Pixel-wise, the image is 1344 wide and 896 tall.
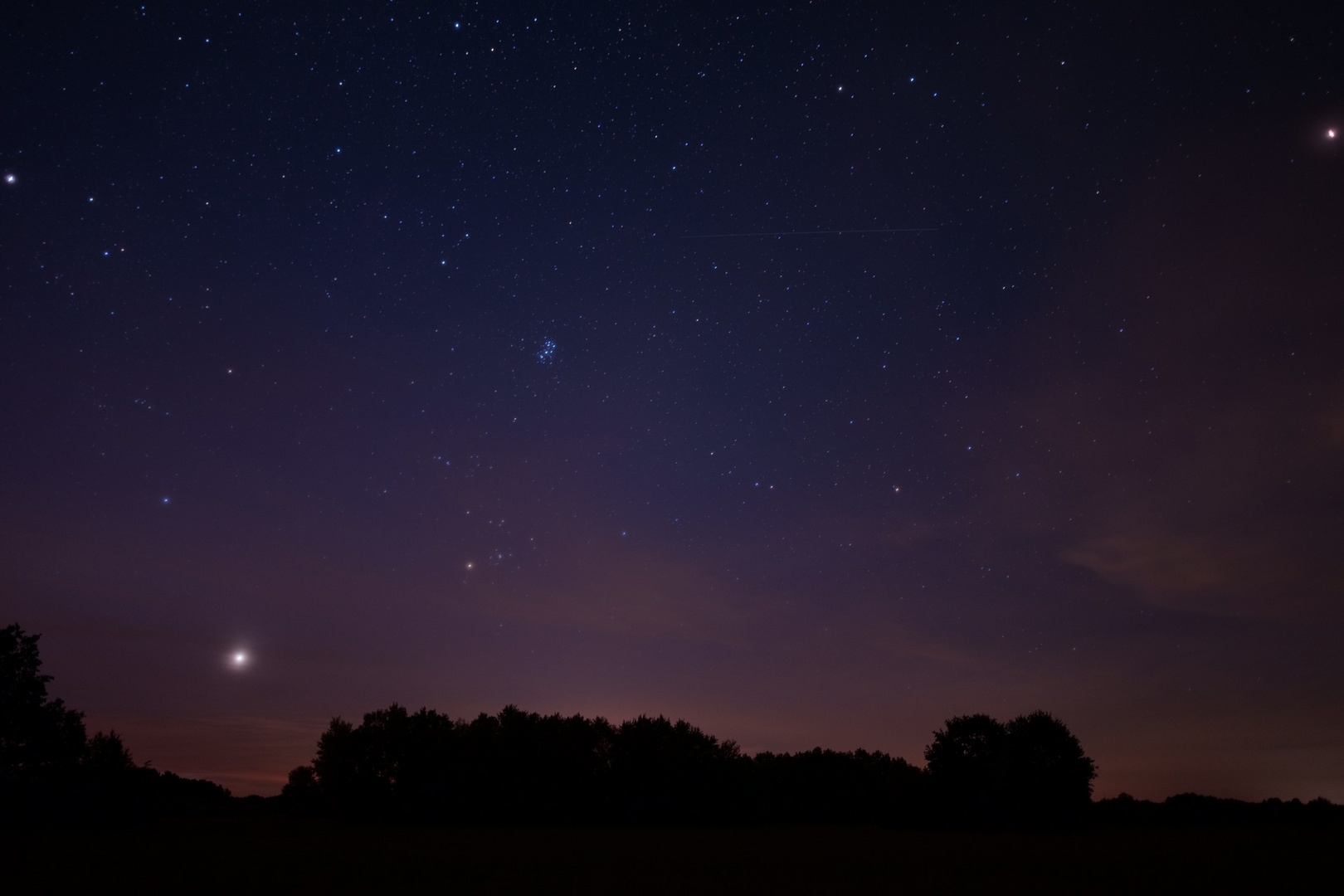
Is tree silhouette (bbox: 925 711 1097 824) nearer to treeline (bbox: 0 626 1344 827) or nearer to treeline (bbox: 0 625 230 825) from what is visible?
treeline (bbox: 0 626 1344 827)

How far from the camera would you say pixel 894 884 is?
21.9 m

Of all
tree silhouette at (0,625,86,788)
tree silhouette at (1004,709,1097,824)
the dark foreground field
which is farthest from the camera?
tree silhouette at (1004,709,1097,824)

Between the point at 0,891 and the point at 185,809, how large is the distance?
138 ft

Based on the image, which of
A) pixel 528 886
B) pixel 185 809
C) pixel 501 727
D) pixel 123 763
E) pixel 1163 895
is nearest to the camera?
pixel 1163 895

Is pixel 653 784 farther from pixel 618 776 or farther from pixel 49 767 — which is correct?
pixel 49 767

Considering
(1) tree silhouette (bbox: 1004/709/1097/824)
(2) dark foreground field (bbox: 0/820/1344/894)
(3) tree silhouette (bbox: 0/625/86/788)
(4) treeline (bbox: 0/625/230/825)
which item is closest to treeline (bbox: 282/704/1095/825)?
(1) tree silhouette (bbox: 1004/709/1097/824)

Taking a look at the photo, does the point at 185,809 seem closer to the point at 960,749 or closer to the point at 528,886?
the point at 528,886

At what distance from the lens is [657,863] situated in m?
27.8

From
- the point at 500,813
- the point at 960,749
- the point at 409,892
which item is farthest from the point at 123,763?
the point at 960,749

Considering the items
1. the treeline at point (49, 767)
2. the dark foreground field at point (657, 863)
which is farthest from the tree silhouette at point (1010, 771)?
the treeline at point (49, 767)

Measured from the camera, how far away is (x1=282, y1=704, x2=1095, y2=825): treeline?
2047 inches

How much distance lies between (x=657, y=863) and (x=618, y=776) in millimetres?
32525

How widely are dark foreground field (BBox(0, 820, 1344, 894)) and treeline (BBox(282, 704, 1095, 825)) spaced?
977cm

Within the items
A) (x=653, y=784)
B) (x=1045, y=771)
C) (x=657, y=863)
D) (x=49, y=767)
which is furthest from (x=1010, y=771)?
(x=49, y=767)
